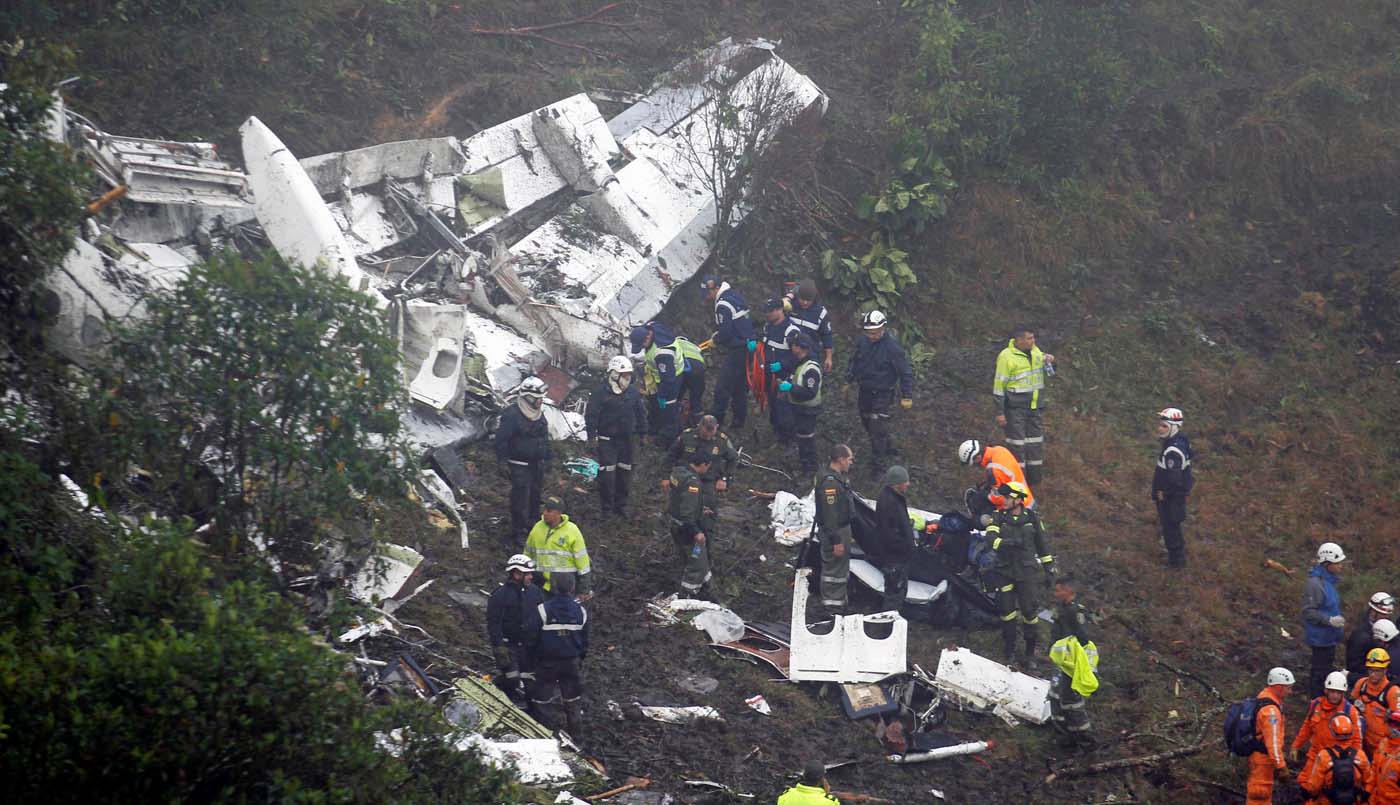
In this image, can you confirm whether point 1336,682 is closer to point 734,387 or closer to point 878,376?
point 878,376

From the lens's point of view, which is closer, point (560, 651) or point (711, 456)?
point (560, 651)

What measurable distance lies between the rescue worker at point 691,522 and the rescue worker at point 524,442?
1243 mm

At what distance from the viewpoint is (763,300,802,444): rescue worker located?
40.7ft

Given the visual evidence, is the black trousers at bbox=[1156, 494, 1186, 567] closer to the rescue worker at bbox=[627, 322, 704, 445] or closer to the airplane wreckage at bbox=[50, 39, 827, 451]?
the rescue worker at bbox=[627, 322, 704, 445]

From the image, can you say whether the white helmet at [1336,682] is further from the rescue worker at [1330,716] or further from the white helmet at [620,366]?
the white helmet at [620,366]

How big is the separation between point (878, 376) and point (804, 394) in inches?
31.3

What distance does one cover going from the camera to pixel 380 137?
14898mm

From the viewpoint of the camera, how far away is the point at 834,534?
10250mm

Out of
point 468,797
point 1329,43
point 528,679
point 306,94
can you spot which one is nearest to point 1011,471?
point 528,679

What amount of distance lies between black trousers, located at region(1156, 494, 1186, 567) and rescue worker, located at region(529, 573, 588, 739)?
19.9 ft

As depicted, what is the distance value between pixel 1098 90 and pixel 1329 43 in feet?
17.8

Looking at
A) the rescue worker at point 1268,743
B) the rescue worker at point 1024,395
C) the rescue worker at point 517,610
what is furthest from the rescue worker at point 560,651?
the rescue worker at point 1024,395

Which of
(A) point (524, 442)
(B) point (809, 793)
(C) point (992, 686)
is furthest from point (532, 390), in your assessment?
(B) point (809, 793)

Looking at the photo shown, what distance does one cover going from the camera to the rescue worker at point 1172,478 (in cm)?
1105
